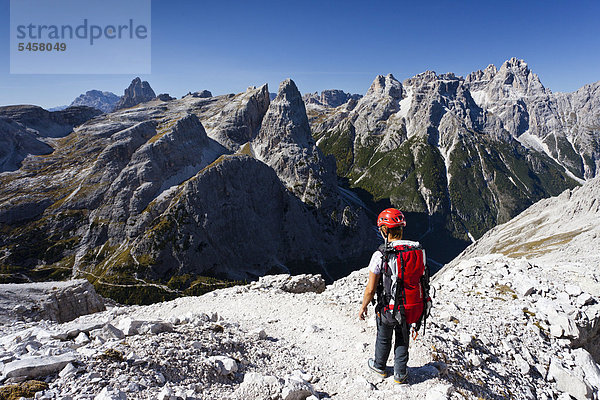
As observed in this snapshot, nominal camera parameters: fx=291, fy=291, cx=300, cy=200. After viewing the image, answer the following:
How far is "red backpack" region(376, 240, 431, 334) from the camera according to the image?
6766 mm

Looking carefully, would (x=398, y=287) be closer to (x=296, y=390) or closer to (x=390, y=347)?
(x=390, y=347)

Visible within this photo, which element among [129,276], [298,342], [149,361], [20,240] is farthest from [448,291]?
[20,240]

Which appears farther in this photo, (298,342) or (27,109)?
(27,109)

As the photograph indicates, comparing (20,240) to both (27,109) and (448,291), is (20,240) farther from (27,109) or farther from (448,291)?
(448,291)

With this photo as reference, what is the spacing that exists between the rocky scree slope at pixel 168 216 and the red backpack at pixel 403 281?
274ft

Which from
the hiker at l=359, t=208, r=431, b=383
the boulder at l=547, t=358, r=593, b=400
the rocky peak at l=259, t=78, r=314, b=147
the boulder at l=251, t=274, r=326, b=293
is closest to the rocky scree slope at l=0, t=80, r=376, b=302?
the rocky peak at l=259, t=78, r=314, b=147

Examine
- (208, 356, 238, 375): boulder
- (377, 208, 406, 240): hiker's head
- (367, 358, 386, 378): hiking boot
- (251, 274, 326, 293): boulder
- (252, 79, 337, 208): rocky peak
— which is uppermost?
(252, 79, 337, 208): rocky peak

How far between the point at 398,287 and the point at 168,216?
9308 cm

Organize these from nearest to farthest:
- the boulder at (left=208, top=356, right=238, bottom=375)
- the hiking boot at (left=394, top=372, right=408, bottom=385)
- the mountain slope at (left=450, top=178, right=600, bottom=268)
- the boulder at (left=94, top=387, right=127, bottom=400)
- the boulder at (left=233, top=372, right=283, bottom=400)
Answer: the boulder at (left=94, top=387, right=127, bottom=400), the boulder at (left=233, top=372, right=283, bottom=400), the boulder at (left=208, top=356, right=238, bottom=375), the hiking boot at (left=394, top=372, right=408, bottom=385), the mountain slope at (left=450, top=178, right=600, bottom=268)

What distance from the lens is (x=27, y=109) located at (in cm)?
15350

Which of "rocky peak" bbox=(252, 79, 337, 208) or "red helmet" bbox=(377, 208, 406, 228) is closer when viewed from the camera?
"red helmet" bbox=(377, 208, 406, 228)

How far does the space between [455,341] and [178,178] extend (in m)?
105

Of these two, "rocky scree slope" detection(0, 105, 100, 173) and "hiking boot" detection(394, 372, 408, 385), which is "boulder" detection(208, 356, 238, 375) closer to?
"hiking boot" detection(394, 372, 408, 385)

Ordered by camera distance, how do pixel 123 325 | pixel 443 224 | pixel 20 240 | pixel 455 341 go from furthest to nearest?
pixel 443 224 < pixel 20 240 < pixel 455 341 < pixel 123 325
